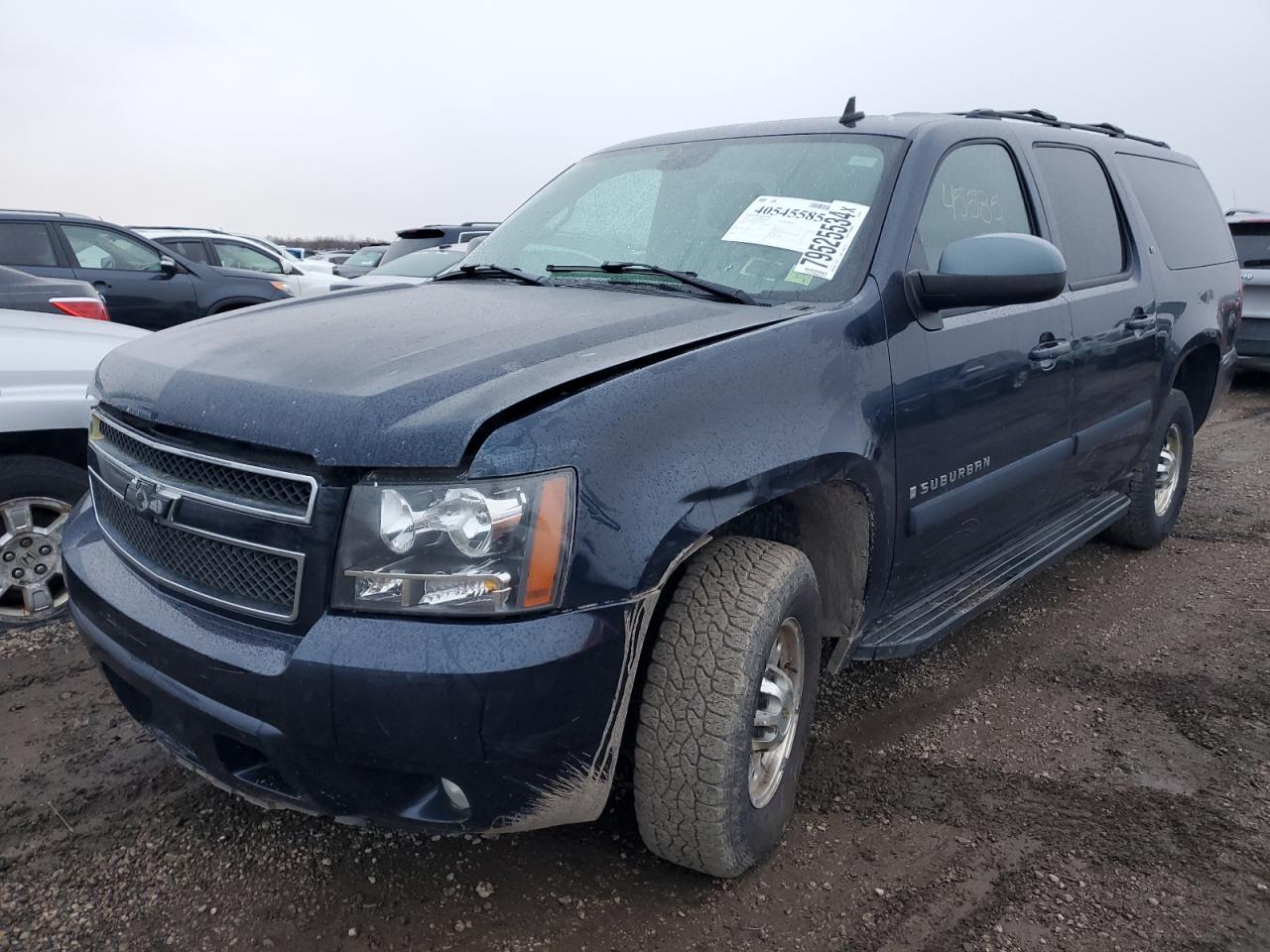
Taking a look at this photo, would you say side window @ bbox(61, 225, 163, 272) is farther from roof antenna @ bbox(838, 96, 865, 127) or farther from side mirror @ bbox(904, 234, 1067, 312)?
side mirror @ bbox(904, 234, 1067, 312)

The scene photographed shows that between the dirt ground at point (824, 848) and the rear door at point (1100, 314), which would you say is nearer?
the dirt ground at point (824, 848)

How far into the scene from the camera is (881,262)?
255 cm

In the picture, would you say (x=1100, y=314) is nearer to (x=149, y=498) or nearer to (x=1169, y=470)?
(x=1169, y=470)

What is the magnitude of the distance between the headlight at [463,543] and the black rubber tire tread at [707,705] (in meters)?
0.39

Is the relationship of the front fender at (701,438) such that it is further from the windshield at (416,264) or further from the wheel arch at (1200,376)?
the windshield at (416,264)

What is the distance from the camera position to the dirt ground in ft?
6.91

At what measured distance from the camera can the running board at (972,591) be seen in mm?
2664

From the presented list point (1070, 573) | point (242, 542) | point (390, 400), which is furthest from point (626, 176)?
point (1070, 573)

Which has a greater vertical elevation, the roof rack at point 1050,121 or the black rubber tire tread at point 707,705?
the roof rack at point 1050,121

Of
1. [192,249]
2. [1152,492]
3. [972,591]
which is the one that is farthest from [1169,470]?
[192,249]

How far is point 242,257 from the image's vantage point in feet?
39.9

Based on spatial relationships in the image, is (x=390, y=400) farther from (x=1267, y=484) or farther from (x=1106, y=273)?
(x=1267, y=484)

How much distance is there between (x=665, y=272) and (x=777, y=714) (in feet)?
4.02

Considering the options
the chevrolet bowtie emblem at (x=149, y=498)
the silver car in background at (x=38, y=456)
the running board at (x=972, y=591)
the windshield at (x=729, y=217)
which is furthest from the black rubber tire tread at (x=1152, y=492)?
the silver car in background at (x=38, y=456)
